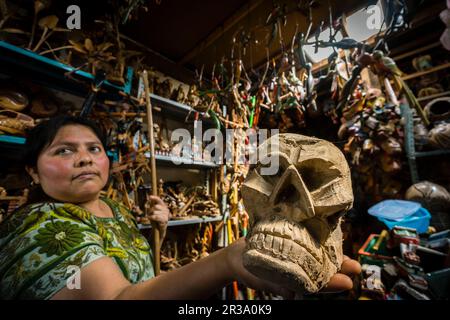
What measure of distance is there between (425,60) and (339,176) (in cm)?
251

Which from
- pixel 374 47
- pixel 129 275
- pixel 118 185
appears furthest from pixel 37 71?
pixel 374 47

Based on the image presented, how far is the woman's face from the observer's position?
2.41ft

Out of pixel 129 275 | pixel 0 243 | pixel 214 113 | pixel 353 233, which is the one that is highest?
pixel 214 113

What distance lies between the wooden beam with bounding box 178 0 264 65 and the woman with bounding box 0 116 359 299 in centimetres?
161

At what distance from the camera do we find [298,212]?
46 cm

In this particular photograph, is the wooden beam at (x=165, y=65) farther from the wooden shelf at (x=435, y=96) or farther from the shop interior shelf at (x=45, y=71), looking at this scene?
the wooden shelf at (x=435, y=96)

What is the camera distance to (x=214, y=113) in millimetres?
1868

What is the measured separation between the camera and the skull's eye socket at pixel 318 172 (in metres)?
0.48

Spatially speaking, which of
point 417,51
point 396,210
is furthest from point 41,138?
point 417,51

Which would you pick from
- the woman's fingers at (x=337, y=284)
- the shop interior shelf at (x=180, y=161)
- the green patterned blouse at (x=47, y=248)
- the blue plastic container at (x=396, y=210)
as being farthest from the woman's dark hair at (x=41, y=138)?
the blue plastic container at (x=396, y=210)

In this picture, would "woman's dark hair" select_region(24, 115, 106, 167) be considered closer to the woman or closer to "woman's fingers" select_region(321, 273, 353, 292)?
the woman

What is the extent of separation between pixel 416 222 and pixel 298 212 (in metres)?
1.72

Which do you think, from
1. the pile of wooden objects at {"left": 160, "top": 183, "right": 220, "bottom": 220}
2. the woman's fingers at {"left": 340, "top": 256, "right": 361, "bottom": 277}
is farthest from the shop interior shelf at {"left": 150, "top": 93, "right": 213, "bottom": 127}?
the woman's fingers at {"left": 340, "top": 256, "right": 361, "bottom": 277}

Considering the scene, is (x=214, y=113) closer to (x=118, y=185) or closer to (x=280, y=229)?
(x=118, y=185)
